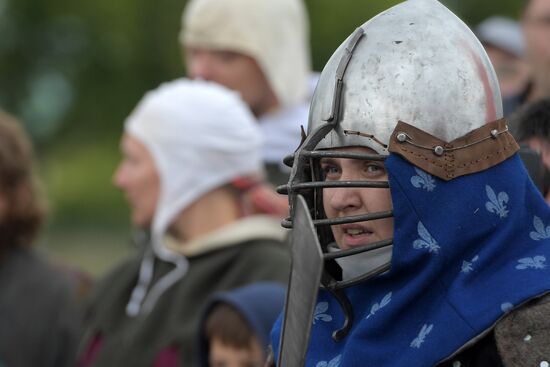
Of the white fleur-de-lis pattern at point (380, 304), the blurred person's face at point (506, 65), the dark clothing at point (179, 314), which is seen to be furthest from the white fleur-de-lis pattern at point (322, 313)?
the blurred person's face at point (506, 65)

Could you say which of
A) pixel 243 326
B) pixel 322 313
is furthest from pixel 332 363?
pixel 243 326

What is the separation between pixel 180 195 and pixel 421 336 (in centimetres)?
263

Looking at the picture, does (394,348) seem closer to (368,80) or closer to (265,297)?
(368,80)

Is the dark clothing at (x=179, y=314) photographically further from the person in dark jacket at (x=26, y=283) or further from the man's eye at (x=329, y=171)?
the man's eye at (x=329, y=171)

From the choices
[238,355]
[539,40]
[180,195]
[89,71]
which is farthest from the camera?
[89,71]

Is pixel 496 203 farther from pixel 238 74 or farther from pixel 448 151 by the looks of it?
pixel 238 74

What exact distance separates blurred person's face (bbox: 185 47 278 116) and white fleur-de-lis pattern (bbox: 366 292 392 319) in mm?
3053

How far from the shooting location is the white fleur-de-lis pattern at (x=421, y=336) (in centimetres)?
279

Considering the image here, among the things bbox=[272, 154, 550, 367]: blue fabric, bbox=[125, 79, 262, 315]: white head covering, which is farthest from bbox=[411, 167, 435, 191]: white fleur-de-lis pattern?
bbox=[125, 79, 262, 315]: white head covering

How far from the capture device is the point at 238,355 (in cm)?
449

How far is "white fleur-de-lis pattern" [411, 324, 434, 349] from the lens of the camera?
2795 mm

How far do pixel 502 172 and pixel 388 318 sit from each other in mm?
386

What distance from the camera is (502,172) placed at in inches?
113

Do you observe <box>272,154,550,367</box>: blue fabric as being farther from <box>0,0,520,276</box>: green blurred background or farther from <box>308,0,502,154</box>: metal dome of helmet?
<box>0,0,520,276</box>: green blurred background
